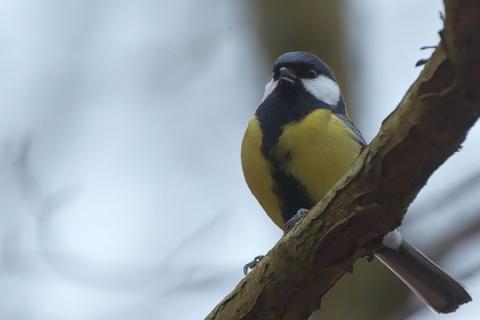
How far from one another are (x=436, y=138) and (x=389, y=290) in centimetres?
164

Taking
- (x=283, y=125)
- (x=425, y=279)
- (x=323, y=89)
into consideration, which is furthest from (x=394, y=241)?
(x=323, y=89)

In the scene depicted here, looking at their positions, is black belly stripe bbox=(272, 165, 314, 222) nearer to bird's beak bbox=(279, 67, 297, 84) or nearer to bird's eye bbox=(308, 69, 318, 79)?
bird's beak bbox=(279, 67, 297, 84)

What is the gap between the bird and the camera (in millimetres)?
2900

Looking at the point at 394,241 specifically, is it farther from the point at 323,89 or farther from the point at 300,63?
the point at 300,63

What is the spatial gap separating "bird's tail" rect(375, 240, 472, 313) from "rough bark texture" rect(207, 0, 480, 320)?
22.3 inches

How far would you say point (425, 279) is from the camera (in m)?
2.97

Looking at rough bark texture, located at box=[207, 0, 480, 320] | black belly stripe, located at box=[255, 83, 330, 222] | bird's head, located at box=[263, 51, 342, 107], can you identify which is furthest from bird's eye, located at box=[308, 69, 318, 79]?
rough bark texture, located at box=[207, 0, 480, 320]

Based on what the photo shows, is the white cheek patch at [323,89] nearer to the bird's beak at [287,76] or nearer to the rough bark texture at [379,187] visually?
the bird's beak at [287,76]

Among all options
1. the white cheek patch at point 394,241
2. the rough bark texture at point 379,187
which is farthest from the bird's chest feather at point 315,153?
the rough bark texture at point 379,187

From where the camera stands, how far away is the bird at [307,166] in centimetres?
290

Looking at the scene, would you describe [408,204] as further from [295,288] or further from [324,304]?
[324,304]

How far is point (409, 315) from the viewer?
9.88 ft

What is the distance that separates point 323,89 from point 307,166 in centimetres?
55

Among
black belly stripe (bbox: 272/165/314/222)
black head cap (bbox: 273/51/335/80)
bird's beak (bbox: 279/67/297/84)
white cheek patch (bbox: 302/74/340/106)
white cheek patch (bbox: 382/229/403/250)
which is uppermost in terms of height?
black head cap (bbox: 273/51/335/80)
